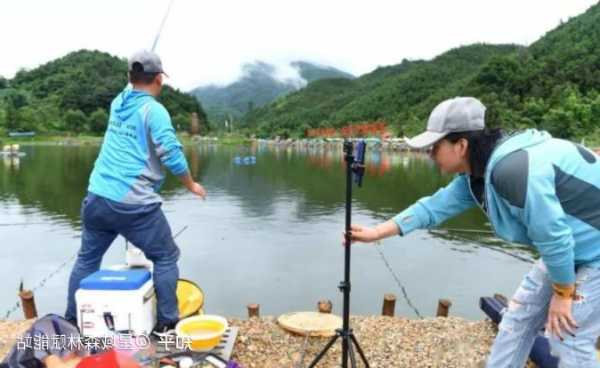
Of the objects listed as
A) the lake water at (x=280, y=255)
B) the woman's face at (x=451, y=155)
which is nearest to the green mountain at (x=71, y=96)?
the lake water at (x=280, y=255)

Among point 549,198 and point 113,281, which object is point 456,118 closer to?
point 549,198

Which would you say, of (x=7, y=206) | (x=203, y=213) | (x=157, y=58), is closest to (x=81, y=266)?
(x=157, y=58)

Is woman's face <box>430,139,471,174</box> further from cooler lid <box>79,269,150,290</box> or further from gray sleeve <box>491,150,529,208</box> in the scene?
cooler lid <box>79,269,150,290</box>

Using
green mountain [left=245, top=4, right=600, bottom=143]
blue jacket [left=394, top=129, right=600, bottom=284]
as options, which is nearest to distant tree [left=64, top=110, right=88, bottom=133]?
green mountain [left=245, top=4, right=600, bottom=143]

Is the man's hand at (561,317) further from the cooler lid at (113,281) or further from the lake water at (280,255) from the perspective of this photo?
the lake water at (280,255)

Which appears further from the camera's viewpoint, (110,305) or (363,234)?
(110,305)

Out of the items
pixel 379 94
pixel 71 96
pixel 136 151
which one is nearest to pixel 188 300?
pixel 136 151

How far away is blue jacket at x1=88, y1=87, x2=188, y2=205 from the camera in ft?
9.11

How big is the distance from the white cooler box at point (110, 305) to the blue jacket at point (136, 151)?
50 centimetres

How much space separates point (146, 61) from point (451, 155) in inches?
78.2

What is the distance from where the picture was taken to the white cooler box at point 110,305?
267 centimetres

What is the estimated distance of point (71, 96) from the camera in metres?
90.8

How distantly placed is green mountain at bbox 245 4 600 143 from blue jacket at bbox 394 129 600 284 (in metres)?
0.33

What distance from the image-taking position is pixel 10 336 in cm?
336
